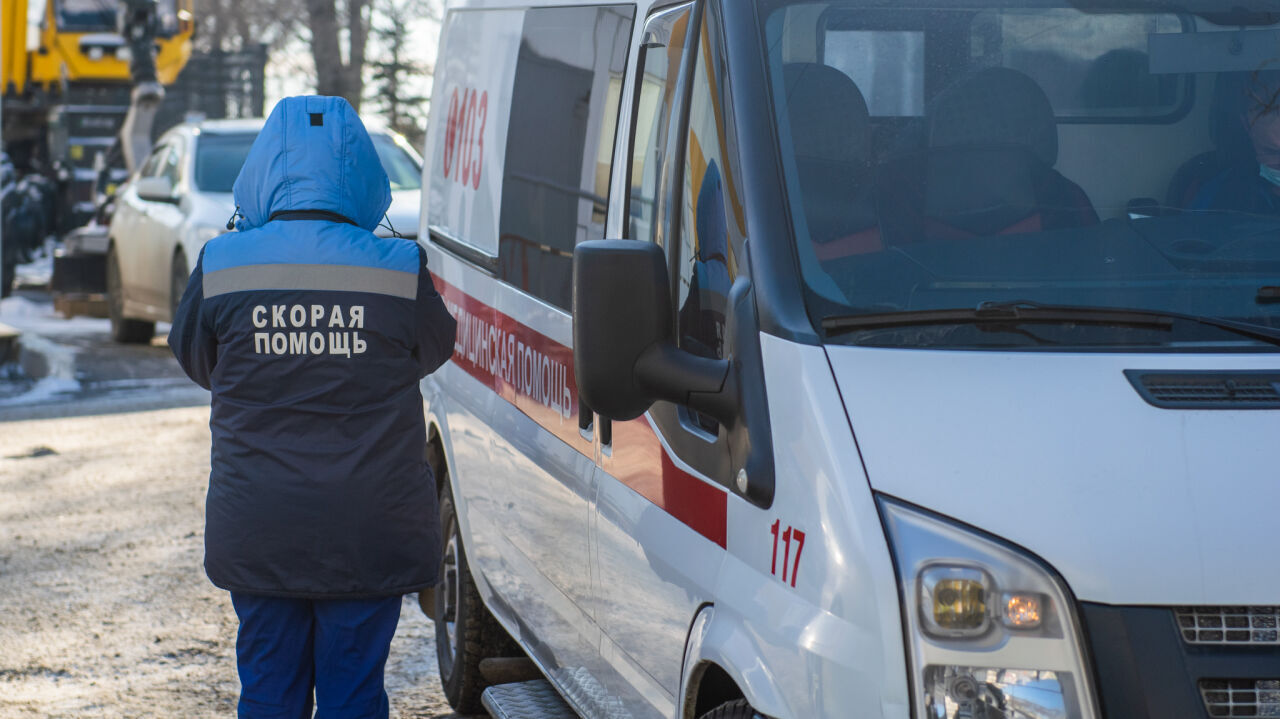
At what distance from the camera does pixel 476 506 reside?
201 inches

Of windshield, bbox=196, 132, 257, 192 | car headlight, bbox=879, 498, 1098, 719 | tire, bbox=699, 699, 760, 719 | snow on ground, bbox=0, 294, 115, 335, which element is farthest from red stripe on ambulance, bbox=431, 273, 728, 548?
snow on ground, bbox=0, 294, 115, 335

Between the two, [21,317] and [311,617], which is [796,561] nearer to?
[311,617]

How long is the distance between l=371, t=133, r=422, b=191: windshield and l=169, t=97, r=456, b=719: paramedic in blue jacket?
967 cm

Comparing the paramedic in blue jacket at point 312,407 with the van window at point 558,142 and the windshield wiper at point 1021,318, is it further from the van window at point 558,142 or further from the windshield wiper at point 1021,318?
the windshield wiper at point 1021,318

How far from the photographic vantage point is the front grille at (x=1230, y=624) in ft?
8.04

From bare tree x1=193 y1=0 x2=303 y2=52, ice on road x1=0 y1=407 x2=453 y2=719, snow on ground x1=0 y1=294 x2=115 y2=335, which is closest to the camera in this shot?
ice on road x1=0 y1=407 x2=453 y2=719

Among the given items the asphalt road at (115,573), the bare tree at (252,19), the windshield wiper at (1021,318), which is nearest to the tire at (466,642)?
the asphalt road at (115,573)

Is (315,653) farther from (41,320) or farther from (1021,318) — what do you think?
(41,320)

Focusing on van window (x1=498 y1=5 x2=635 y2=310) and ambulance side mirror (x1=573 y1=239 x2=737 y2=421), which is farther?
van window (x1=498 y1=5 x2=635 y2=310)

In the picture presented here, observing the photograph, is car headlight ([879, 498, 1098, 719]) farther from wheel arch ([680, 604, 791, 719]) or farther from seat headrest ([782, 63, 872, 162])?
seat headrest ([782, 63, 872, 162])

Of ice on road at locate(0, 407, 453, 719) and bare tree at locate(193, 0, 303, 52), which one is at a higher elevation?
bare tree at locate(193, 0, 303, 52)

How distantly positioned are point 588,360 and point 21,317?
689 inches

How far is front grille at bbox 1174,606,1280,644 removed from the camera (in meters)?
2.45

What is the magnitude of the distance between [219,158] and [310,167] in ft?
36.6
